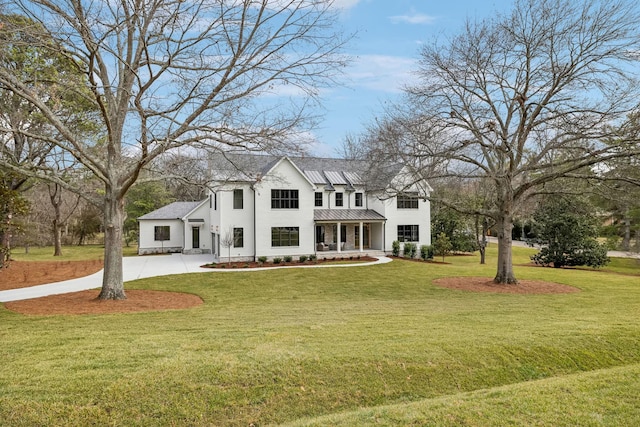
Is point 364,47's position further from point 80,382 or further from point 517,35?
point 80,382

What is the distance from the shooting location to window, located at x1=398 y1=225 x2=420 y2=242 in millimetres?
28297

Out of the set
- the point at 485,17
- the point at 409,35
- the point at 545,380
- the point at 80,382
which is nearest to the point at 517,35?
the point at 485,17

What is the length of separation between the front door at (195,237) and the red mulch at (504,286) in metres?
18.4

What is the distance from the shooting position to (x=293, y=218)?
2466cm

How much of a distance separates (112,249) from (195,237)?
18094 millimetres

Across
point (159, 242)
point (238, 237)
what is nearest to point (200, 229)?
point (159, 242)

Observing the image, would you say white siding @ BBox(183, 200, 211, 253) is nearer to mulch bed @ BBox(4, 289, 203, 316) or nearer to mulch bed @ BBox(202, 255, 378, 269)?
mulch bed @ BBox(202, 255, 378, 269)

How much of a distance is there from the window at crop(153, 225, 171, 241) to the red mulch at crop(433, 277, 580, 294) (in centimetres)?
2067

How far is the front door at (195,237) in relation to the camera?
2909 cm

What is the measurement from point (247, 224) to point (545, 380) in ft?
65.1

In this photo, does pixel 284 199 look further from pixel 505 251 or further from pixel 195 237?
pixel 505 251

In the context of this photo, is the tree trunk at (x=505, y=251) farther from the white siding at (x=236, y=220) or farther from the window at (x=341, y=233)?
the window at (x=341, y=233)

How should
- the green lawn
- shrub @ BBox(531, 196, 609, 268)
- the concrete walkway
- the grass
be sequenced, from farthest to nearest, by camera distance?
the grass → shrub @ BBox(531, 196, 609, 268) → the concrete walkway → the green lawn

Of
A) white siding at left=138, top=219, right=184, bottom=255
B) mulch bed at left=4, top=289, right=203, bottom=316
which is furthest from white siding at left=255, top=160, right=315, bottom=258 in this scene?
mulch bed at left=4, top=289, right=203, bottom=316
